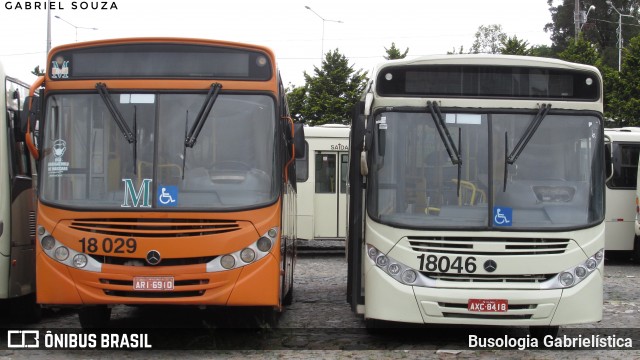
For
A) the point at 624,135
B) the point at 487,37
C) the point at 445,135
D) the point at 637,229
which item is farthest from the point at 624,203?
the point at 487,37

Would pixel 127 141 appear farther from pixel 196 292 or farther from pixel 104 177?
pixel 196 292

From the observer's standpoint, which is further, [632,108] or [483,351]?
[632,108]

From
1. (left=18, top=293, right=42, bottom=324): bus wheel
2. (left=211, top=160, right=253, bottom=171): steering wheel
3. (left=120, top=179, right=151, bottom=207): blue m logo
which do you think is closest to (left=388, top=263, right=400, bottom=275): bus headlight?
(left=211, top=160, right=253, bottom=171): steering wheel

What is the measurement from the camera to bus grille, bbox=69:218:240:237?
320 inches

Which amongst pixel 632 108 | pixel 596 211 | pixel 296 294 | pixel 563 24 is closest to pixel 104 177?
pixel 596 211

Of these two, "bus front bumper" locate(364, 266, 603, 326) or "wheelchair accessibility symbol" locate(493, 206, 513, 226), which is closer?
"bus front bumper" locate(364, 266, 603, 326)

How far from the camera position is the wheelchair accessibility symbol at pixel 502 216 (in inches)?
332

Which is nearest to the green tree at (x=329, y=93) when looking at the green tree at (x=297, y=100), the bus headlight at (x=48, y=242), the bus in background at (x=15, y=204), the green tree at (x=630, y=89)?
the green tree at (x=297, y=100)

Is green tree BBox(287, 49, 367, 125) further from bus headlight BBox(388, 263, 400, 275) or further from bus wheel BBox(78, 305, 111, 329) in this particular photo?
bus headlight BBox(388, 263, 400, 275)

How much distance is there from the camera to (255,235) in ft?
27.0

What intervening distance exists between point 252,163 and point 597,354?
4.15 metres

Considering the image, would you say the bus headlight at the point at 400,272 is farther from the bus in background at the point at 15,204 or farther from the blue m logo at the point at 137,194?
the bus in background at the point at 15,204

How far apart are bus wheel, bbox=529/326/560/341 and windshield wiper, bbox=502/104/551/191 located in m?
1.71

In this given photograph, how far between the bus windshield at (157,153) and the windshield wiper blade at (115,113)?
2cm
